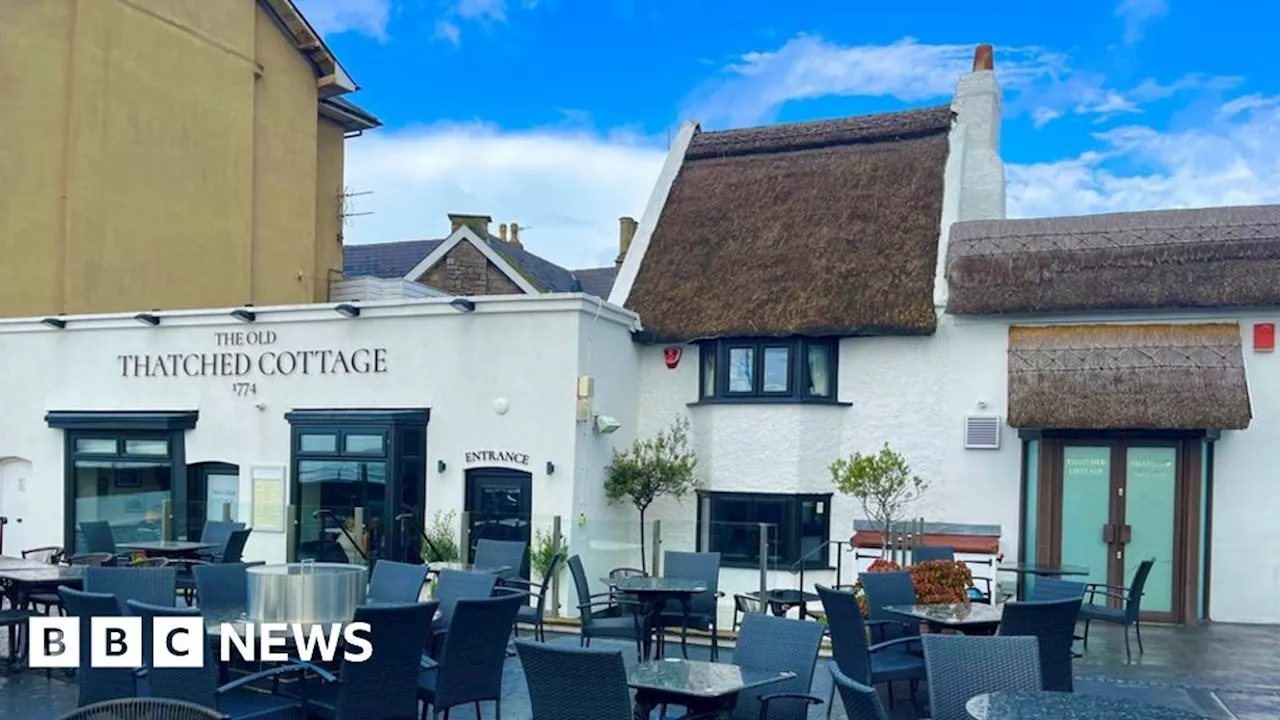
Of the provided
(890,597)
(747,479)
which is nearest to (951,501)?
(747,479)

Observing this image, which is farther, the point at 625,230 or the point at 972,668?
the point at 625,230

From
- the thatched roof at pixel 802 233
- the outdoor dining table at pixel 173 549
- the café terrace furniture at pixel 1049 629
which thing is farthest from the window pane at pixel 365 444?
the café terrace furniture at pixel 1049 629

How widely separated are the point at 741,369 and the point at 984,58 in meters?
7.14

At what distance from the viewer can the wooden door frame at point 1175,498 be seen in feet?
44.9

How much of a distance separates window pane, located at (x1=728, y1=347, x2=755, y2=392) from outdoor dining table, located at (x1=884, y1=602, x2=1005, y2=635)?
7.51 m

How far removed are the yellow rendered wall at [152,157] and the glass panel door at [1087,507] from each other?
15845 millimetres

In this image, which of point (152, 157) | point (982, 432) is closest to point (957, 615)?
point (982, 432)

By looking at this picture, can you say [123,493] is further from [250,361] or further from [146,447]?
[250,361]

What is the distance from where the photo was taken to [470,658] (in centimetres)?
697

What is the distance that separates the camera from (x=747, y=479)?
1598cm

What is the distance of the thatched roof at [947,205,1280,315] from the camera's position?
46.1ft

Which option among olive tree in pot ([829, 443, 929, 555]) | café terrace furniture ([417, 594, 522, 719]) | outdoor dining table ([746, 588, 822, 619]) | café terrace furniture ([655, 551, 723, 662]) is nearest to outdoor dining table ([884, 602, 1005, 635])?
outdoor dining table ([746, 588, 822, 619])

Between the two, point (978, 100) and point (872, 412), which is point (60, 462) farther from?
point (978, 100)

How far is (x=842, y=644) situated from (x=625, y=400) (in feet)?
29.3
